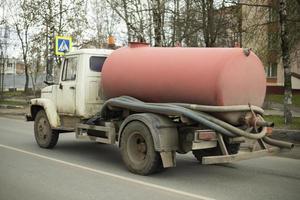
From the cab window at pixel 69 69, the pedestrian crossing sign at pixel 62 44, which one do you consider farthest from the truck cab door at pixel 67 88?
the pedestrian crossing sign at pixel 62 44

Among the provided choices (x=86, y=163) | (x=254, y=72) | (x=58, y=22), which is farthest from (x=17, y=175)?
(x=58, y=22)

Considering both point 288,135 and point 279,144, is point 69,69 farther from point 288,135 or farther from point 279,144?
point 288,135

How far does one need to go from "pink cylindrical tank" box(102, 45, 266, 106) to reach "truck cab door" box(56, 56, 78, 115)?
1558 mm

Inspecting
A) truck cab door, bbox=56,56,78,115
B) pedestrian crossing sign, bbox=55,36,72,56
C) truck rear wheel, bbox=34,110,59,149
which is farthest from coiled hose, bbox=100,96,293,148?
pedestrian crossing sign, bbox=55,36,72,56

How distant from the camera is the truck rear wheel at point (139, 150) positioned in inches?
318

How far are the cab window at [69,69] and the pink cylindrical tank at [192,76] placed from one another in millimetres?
1619

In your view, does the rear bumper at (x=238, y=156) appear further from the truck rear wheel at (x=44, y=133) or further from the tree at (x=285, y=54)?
the tree at (x=285, y=54)

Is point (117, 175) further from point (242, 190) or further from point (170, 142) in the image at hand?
point (242, 190)

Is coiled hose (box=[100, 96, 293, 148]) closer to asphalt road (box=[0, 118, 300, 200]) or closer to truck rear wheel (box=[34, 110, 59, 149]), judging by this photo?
asphalt road (box=[0, 118, 300, 200])

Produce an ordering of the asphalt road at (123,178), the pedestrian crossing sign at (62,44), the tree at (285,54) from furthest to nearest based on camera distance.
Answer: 1. the pedestrian crossing sign at (62,44)
2. the tree at (285,54)
3. the asphalt road at (123,178)

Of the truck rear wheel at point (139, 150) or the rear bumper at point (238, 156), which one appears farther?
the truck rear wheel at point (139, 150)

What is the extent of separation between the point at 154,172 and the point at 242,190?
5.51ft

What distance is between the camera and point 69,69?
10.7 metres

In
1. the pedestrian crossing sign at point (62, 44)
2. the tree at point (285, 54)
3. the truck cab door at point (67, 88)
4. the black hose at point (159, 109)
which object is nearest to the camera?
the black hose at point (159, 109)
